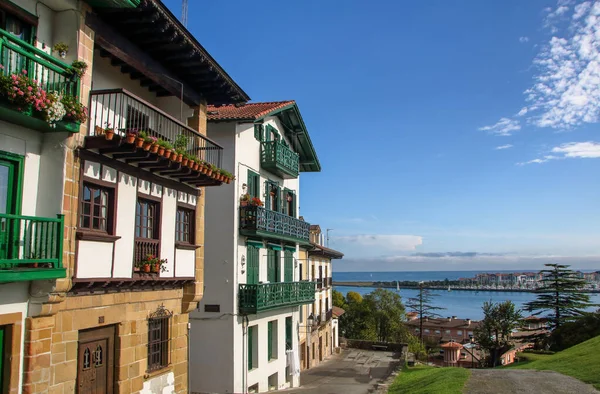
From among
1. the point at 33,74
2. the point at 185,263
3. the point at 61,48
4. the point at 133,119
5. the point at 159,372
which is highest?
the point at 61,48

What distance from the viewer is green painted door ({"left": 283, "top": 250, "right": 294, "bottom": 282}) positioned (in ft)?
A: 87.3

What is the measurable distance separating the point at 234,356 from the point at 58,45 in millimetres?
14567

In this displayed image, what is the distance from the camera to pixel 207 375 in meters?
20.8

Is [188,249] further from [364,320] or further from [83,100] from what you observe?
[364,320]

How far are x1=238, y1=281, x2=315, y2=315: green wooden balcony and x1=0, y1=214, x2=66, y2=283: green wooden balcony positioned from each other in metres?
12.4

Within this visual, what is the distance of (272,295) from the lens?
22891 mm

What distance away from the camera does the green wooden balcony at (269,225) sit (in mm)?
21625

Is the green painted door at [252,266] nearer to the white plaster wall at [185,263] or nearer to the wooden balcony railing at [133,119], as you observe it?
the white plaster wall at [185,263]

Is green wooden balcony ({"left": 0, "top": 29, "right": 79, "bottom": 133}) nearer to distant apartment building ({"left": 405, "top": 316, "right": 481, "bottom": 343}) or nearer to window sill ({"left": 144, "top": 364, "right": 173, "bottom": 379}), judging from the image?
window sill ({"left": 144, "top": 364, "right": 173, "bottom": 379})

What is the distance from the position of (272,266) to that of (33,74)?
17.5m

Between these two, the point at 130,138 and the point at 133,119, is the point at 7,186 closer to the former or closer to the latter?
the point at 130,138

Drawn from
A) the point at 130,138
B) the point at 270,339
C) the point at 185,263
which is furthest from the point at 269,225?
the point at 130,138

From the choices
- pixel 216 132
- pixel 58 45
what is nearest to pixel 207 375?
pixel 216 132

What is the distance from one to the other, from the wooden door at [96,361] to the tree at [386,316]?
5162 centimetres
